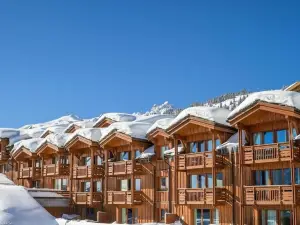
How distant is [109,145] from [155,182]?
17.4 feet

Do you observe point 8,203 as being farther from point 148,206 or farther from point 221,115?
point 148,206

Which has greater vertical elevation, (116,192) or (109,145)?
(109,145)

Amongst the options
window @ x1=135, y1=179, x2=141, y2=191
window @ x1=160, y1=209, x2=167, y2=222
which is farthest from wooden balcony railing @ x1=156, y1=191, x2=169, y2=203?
window @ x1=135, y1=179, x2=141, y2=191

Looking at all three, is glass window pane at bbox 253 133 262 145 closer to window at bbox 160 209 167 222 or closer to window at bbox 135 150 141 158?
window at bbox 160 209 167 222

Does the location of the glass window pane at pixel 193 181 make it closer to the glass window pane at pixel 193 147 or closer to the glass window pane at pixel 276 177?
the glass window pane at pixel 193 147

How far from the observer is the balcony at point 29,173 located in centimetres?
4672

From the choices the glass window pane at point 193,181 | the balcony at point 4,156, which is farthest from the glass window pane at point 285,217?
the balcony at point 4,156

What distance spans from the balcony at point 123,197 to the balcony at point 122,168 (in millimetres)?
1408

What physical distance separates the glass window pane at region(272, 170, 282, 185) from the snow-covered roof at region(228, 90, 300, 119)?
387cm

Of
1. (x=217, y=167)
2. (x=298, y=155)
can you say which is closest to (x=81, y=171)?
(x=217, y=167)

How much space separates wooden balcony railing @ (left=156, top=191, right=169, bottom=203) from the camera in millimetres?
34125

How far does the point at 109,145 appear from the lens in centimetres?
3838

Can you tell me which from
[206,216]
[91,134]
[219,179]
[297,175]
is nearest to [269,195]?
[297,175]

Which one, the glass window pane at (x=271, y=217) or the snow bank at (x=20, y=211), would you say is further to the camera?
the glass window pane at (x=271, y=217)
